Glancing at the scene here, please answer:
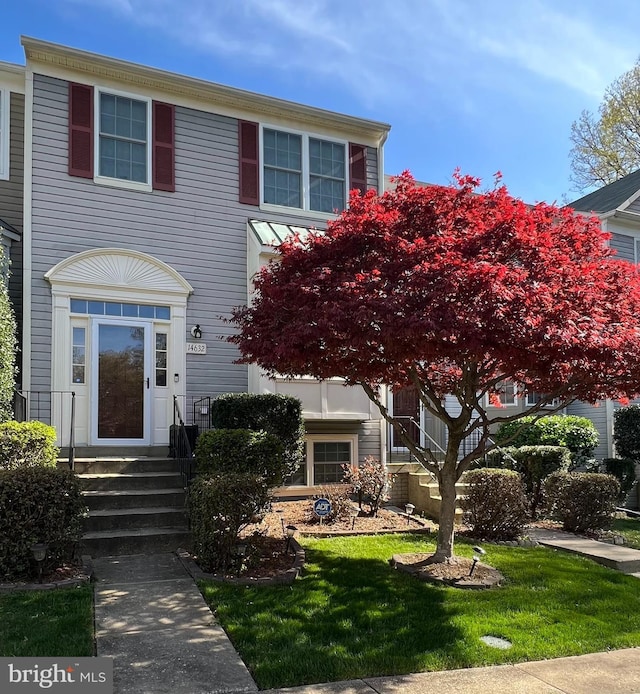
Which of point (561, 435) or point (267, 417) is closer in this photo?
point (267, 417)

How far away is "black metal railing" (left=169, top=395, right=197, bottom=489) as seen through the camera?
8.22 meters

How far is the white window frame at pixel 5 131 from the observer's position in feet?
33.7

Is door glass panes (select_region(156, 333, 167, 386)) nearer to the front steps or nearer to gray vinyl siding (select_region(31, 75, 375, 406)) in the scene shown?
gray vinyl siding (select_region(31, 75, 375, 406))

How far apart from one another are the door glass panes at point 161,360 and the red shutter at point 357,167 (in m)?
4.56

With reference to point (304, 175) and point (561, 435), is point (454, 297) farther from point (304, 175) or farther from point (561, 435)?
point (561, 435)

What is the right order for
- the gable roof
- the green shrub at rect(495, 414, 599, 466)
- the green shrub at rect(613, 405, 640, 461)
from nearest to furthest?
the green shrub at rect(495, 414, 599, 466) → the green shrub at rect(613, 405, 640, 461) → the gable roof

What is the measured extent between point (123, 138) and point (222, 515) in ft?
22.9

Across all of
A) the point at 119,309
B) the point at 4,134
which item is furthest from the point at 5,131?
the point at 119,309

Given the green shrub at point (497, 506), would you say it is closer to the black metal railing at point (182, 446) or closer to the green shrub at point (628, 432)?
the black metal railing at point (182, 446)

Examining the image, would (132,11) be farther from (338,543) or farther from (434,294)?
(338,543)

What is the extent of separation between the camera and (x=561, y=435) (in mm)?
12297

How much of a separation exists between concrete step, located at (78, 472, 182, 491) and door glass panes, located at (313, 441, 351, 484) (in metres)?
3.30

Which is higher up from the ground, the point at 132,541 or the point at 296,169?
the point at 296,169
